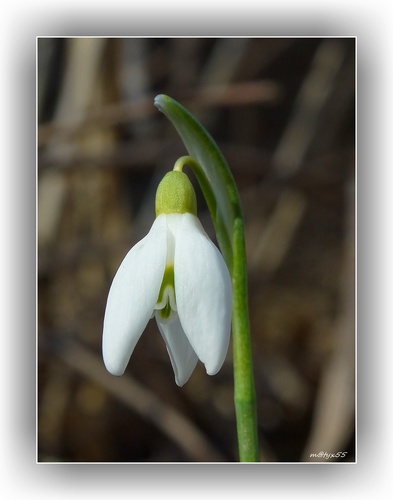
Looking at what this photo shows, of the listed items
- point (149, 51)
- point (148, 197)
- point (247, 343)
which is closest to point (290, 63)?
point (149, 51)

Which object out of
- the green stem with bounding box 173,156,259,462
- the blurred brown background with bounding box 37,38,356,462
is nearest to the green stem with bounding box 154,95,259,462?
the green stem with bounding box 173,156,259,462

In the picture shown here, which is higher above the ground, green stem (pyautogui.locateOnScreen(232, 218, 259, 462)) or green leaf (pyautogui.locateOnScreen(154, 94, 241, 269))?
green leaf (pyautogui.locateOnScreen(154, 94, 241, 269))

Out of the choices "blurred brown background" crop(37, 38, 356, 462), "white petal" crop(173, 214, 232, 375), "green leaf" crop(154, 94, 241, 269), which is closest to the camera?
"white petal" crop(173, 214, 232, 375)

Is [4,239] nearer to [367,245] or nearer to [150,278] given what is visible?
[150,278]

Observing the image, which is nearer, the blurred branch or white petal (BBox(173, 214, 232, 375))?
white petal (BBox(173, 214, 232, 375))

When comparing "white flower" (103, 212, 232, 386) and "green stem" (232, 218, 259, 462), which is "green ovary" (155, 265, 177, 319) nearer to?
"white flower" (103, 212, 232, 386)

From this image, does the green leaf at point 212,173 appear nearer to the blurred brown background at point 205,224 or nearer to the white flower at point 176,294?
the white flower at point 176,294

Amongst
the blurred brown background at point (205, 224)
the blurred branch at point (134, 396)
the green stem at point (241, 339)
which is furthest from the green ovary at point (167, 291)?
the blurred branch at point (134, 396)
